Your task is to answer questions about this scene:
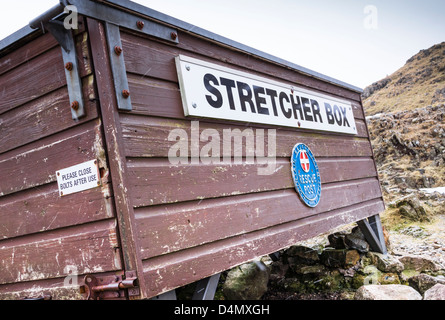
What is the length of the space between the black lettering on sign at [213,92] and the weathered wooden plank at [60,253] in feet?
4.17

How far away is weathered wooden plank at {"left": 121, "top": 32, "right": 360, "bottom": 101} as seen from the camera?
8.43 feet

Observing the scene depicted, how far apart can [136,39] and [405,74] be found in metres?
33.9

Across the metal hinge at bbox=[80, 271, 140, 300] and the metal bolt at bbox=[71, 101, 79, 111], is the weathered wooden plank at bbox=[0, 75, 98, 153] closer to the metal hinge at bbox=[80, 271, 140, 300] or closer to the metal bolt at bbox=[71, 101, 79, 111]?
the metal bolt at bbox=[71, 101, 79, 111]

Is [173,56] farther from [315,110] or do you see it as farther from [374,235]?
[374,235]

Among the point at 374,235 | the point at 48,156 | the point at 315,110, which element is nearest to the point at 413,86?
the point at 374,235

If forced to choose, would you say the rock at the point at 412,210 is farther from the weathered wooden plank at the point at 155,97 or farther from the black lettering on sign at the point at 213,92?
the weathered wooden plank at the point at 155,97

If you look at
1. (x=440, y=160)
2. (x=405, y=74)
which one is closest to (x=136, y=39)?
(x=440, y=160)

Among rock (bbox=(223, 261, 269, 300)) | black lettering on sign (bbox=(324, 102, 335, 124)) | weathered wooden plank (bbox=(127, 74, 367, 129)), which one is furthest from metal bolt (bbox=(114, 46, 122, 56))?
rock (bbox=(223, 261, 269, 300))

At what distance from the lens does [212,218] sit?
2.84 m

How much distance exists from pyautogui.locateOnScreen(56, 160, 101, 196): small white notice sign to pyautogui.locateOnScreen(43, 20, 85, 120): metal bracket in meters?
0.34

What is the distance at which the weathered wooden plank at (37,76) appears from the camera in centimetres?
243

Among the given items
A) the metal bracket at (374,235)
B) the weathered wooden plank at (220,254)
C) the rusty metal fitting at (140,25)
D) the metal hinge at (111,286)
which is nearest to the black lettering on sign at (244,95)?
the rusty metal fitting at (140,25)

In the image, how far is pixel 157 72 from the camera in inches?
106
